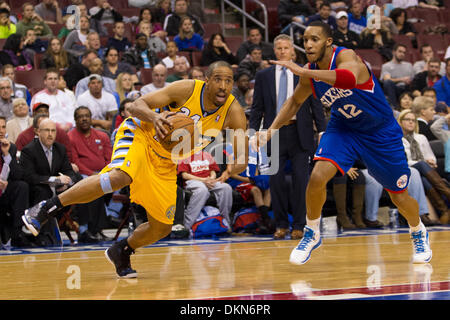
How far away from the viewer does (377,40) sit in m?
14.4

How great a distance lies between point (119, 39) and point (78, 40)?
2.42ft

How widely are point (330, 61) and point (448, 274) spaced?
1.73 m

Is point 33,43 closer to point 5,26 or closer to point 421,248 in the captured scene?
point 5,26

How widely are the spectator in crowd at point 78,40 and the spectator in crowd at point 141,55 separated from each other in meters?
0.71

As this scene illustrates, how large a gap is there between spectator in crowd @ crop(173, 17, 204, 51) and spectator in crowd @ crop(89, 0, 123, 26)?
1134 mm

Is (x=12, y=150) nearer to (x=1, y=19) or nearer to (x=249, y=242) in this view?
(x=249, y=242)

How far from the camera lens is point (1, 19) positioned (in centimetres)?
1216

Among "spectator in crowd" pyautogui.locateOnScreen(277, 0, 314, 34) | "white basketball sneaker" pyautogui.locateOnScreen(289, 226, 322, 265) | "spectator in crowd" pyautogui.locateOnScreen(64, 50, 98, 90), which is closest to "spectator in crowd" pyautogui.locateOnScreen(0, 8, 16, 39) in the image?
"spectator in crowd" pyautogui.locateOnScreen(64, 50, 98, 90)

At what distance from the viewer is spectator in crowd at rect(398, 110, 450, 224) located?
980 centimetres

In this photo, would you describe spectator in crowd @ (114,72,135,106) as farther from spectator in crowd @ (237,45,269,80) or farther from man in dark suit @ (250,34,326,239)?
man in dark suit @ (250,34,326,239)

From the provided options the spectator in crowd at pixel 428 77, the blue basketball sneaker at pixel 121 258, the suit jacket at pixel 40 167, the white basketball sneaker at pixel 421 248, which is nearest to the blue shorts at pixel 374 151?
the white basketball sneaker at pixel 421 248

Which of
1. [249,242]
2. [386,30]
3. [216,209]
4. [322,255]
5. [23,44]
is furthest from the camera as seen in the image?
[386,30]

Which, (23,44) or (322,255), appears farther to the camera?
(23,44)
